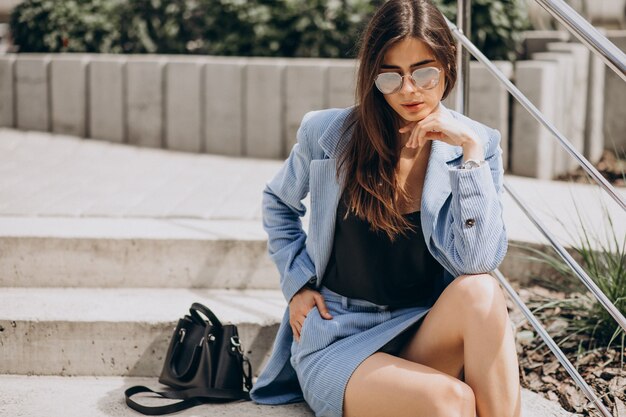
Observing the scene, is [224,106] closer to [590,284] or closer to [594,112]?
[594,112]

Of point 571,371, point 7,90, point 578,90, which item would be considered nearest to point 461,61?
point 571,371

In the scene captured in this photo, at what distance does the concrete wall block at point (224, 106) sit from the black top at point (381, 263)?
284 centimetres

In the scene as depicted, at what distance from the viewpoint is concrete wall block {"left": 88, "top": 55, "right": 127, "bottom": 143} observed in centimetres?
574

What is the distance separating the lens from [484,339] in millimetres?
2541

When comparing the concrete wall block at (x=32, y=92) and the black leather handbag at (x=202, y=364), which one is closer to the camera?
the black leather handbag at (x=202, y=364)

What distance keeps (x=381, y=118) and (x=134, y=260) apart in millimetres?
1343

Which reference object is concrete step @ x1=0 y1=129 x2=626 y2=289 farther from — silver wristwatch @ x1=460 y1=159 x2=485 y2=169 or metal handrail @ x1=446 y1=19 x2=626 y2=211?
silver wristwatch @ x1=460 y1=159 x2=485 y2=169

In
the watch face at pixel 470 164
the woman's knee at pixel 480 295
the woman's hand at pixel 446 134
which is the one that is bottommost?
the woman's knee at pixel 480 295

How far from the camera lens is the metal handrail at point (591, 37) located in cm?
232

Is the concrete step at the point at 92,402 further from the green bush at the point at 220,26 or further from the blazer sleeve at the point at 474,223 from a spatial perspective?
the green bush at the point at 220,26

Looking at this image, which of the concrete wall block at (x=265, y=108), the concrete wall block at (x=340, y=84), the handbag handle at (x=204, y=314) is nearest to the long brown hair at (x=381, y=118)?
the handbag handle at (x=204, y=314)

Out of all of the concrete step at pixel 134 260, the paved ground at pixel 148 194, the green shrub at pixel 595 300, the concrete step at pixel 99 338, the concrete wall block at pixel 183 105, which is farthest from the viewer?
the concrete wall block at pixel 183 105

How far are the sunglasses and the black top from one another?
0.35 meters

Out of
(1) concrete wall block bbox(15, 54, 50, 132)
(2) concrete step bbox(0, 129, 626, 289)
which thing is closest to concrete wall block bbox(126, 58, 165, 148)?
(1) concrete wall block bbox(15, 54, 50, 132)
